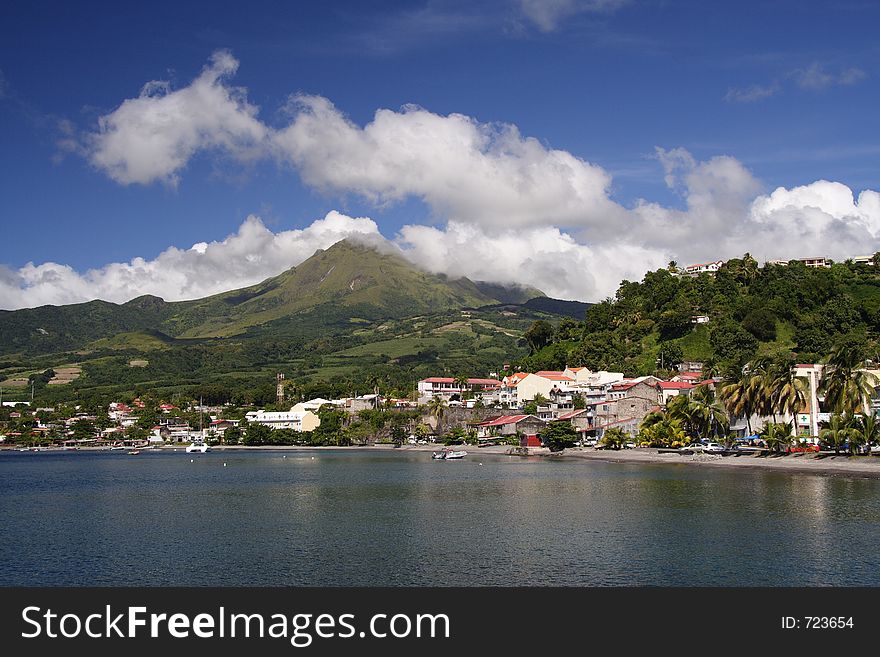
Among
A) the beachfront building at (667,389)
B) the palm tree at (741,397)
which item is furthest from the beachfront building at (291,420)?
the palm tree at (741,397)

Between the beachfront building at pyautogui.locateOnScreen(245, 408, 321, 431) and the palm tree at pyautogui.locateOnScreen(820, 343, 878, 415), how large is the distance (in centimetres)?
10448

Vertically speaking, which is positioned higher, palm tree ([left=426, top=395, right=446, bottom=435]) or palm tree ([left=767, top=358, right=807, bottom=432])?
palm tree ([left=767, top=358, right=807, bottom=432])

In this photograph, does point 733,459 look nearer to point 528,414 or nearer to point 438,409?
point 528,414

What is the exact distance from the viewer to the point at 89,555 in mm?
34719

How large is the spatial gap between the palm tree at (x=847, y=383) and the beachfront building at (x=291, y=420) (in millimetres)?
104485

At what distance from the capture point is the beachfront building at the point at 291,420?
160500mm

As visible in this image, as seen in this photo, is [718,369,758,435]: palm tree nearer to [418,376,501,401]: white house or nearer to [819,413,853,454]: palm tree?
[819,413,853,454]: palm tree

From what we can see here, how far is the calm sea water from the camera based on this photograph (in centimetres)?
2997

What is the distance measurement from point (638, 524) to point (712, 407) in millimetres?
51635

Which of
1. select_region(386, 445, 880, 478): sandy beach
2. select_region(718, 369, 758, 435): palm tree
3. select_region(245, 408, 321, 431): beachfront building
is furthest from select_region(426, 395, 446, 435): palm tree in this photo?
select_region(718, 369, 758, 435): palm tree

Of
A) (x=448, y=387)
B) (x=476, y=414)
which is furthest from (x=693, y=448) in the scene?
(x=448, y=387)

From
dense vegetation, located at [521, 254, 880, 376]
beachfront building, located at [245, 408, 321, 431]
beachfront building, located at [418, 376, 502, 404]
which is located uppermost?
dense vegetation, located at [521, 254, 880, 376]
